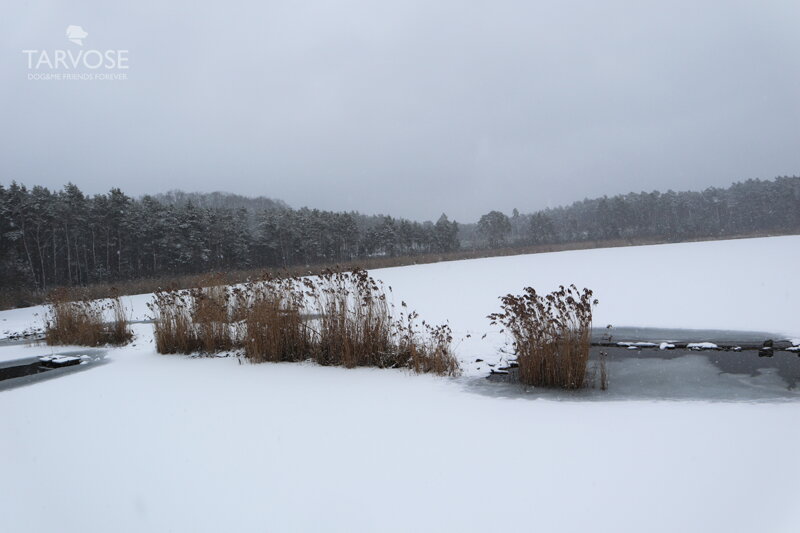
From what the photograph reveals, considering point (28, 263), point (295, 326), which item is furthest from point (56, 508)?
point (28, 263)

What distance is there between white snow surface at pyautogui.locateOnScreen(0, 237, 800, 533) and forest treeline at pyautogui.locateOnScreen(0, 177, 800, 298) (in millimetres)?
24967

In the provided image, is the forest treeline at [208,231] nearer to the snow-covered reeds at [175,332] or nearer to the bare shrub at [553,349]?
the snow-covered reeds at [175,332]

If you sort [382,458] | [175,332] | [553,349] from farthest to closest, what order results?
[175,332] < [553,349] < [382,458]

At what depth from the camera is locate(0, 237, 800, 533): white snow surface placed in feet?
8.46

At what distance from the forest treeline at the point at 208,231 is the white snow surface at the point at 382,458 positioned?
25.0m

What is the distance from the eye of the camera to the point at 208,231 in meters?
45.6

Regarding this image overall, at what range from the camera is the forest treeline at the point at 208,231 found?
3519cm

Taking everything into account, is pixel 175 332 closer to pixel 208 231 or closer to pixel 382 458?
pixel 382 458

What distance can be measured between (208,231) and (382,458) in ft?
153

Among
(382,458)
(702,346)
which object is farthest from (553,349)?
(702,346)

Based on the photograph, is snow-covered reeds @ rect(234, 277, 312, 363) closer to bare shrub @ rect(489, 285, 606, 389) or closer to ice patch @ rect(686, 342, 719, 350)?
bare shrub @ rect(489, 285, 606, 389)

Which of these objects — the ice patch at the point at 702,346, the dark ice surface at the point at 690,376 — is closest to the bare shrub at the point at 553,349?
the dark ice surface at the point at 690,376

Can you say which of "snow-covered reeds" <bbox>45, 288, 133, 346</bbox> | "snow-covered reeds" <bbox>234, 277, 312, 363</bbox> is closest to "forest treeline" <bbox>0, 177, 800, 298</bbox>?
"snow-covered reeds" <bbox>45, 288, 133, 346</bbox>

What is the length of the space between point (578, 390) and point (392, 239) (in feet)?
202
